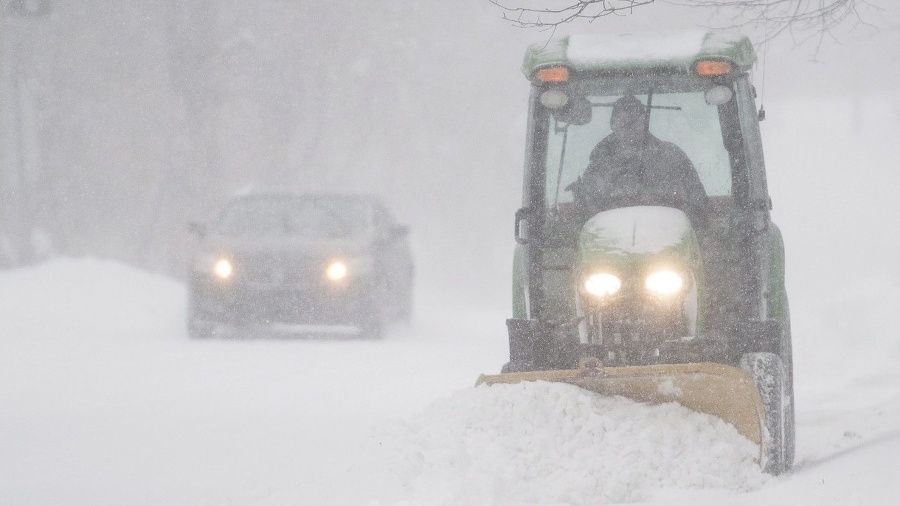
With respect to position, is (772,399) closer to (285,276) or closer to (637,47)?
(637,47)

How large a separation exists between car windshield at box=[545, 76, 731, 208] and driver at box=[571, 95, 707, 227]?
7.8 inches

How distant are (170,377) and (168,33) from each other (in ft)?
50.0

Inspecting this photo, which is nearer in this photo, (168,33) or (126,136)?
(168,33)

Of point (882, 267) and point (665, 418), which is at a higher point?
point (882, 267)

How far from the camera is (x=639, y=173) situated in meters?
6.21

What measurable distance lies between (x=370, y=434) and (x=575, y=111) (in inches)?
80.9

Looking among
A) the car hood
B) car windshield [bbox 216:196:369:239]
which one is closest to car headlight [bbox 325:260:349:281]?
the car hood

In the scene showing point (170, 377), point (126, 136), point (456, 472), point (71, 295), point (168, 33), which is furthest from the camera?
point (126, 136)

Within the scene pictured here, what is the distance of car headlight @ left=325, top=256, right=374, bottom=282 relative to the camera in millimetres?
13633

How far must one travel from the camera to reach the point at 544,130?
653cm

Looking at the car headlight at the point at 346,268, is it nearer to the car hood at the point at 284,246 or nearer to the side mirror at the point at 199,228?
the car hood at the point at 284,246

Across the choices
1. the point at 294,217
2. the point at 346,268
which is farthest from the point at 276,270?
the point at 294,217

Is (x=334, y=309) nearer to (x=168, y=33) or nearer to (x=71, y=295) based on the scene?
(x=71, y=295)

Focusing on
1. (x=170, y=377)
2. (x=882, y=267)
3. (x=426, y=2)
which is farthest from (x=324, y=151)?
(x=170, y=377)
